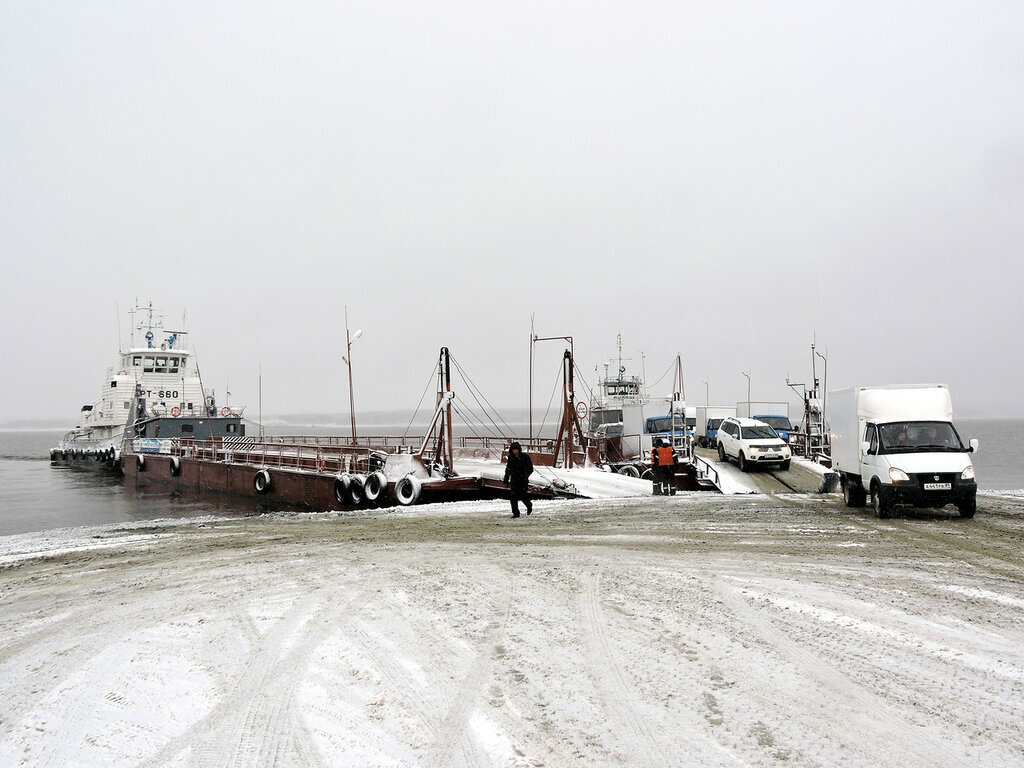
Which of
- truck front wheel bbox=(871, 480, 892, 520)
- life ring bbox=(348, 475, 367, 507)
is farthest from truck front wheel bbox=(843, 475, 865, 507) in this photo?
life ring bbox=(348, 475, 367, 507)

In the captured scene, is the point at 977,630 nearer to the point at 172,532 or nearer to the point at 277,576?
the point at 277,576

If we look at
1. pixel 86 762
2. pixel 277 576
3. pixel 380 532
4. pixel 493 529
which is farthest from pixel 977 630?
pixel 380 532

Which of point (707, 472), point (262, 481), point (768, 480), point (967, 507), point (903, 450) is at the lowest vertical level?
point (262, 481)

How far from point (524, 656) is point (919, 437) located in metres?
12.5

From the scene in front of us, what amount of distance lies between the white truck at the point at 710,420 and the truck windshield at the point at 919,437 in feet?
76.6

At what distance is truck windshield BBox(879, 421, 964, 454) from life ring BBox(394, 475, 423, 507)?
12.9 m

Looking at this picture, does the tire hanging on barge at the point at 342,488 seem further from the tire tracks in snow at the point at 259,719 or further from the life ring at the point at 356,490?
the tire tracks in snow at the point at 259,719

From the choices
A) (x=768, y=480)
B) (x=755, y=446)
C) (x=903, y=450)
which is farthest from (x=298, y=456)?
(x=903, y=450)

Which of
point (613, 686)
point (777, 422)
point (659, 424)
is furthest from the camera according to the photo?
point (777, 422)

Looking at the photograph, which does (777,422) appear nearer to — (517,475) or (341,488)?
(341,488)

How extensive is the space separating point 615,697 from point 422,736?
4.74ft

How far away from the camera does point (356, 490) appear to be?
24.2 meters

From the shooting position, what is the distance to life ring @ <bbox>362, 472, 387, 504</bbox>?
23.0m

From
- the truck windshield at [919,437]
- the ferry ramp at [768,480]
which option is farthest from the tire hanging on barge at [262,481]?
the truck windshield at [919,437]
